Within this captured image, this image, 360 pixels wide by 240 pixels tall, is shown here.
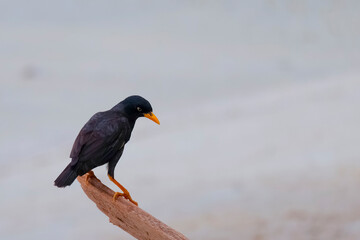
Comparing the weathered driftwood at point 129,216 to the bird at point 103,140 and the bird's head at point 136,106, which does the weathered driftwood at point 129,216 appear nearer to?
the bird at point 103,140

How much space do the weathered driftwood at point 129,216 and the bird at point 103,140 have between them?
6cm

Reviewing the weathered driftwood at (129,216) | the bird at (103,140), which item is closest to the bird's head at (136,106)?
the bird at (103,140)

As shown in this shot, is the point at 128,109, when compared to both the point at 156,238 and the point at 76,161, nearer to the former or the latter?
the point at 76,161

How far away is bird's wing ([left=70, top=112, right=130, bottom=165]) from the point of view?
8.77ft

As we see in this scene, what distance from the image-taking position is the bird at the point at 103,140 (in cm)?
265

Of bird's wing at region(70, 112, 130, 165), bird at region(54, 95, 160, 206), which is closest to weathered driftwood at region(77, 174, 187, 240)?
bird at region(54, 95, 160, 206)

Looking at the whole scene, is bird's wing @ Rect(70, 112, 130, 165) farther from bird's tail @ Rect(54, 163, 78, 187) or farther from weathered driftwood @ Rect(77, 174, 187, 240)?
weathered driftwood @ Rect(77, 174, 187, 240)

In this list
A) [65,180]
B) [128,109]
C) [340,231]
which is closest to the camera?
[65,180]

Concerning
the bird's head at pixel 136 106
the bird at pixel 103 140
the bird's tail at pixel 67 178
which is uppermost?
the bird's head at pixel 136 106

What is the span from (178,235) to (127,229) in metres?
0.30

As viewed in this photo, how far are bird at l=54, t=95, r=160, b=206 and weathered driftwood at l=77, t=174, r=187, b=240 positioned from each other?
0.06 metres

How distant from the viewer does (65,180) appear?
2617mm

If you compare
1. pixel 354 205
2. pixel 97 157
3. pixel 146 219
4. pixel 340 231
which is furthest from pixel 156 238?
pixel 354 205

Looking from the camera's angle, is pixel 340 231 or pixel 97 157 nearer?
pixel 97 157
